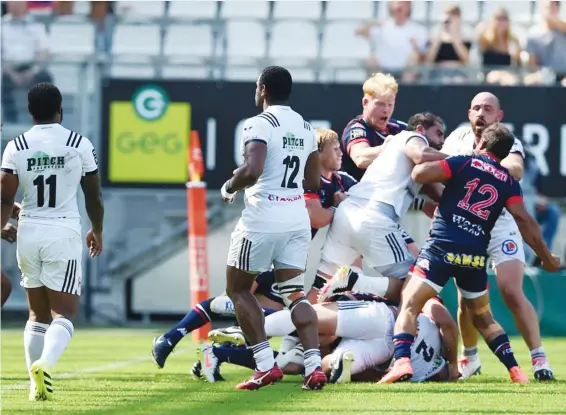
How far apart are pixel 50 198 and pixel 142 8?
37.7 ft

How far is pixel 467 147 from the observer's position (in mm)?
10039

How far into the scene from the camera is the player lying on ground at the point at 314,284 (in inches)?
379

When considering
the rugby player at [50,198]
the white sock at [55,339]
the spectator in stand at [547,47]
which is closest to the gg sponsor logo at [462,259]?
the rugby player at [50,198]

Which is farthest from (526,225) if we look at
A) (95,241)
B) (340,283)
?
(95,241)

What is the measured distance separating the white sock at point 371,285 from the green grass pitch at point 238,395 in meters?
0.86

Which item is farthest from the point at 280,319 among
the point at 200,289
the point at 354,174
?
the point at 200,289

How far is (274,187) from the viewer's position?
326 inches

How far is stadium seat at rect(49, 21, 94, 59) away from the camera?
1859 cm

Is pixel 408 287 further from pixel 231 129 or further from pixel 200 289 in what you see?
pixel 231 129

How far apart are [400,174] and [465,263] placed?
1090mm

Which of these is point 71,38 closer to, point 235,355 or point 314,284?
A: point 314,284

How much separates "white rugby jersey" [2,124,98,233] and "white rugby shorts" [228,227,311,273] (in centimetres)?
113

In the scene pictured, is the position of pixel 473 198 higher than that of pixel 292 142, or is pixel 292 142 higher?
pixel 292 142

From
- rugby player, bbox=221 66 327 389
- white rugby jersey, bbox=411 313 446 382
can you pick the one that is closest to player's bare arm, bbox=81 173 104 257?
rugby player, bbox=221 66 327 389
